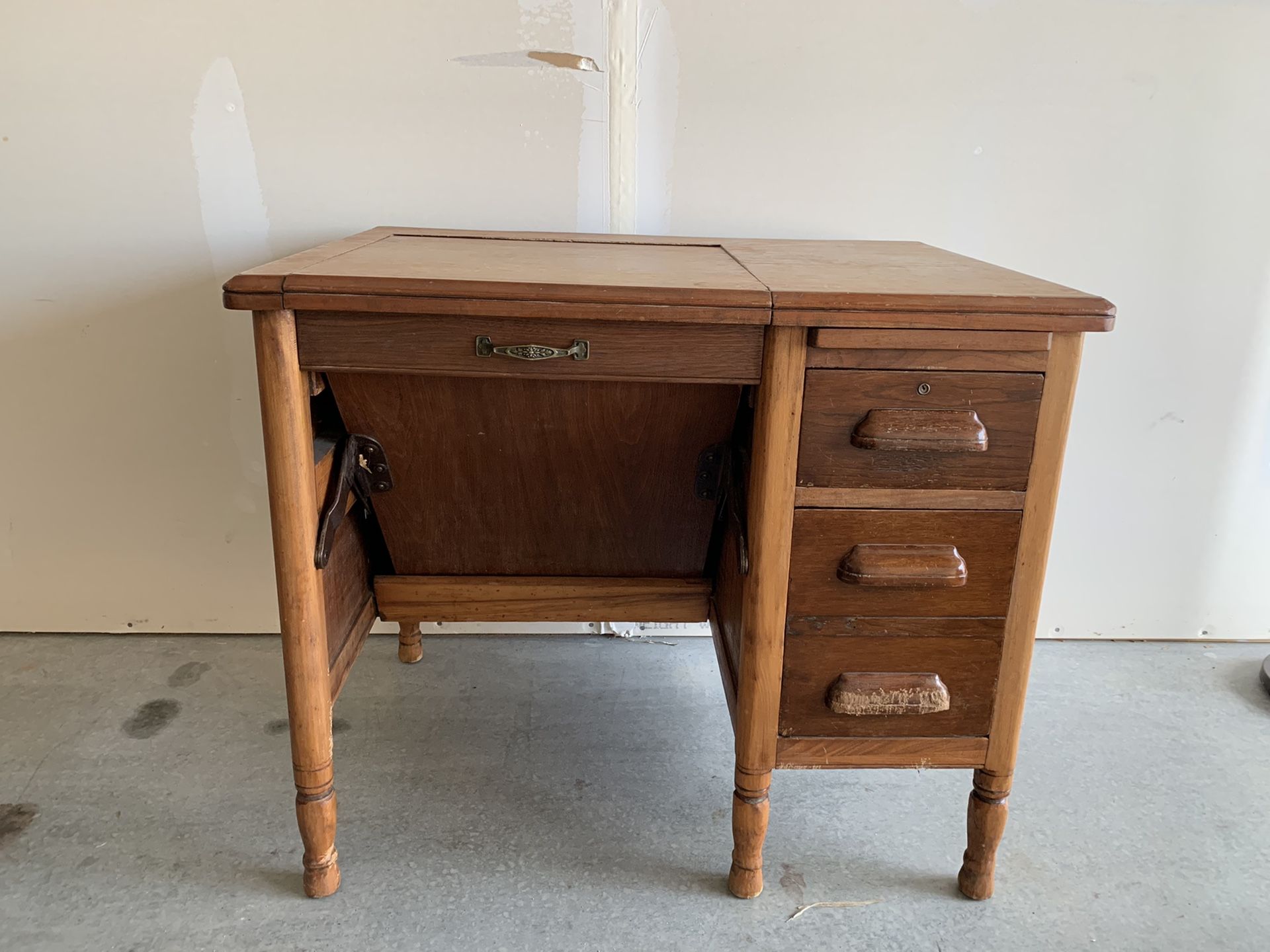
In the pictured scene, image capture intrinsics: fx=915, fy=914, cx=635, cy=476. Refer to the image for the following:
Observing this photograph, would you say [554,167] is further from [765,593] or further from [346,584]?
[765,593]

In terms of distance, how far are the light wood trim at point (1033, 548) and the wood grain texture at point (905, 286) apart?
0.19 feet

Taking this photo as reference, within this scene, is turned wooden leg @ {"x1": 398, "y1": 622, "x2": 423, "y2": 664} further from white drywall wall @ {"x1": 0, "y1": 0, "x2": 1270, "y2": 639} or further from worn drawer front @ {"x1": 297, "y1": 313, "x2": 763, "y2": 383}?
worn drawer front @ {"x1": 297, "y1": 313, "x2": 763, "y2": 383}

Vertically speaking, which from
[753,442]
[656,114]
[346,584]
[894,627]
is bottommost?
Answer: [346,584]

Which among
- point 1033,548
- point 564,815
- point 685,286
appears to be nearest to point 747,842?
point 564,815

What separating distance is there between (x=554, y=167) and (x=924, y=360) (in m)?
1.03

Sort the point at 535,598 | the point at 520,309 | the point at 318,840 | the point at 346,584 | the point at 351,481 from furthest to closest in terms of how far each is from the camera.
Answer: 1. the point at 535,598
2. the point at 346,584
3. the point at 351,481
4. the point at 318,840
5. the point at 520,309

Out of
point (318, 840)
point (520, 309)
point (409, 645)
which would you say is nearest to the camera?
point (520, 309)

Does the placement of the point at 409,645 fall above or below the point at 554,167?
below

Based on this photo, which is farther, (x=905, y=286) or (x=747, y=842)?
(x=747, y=842)

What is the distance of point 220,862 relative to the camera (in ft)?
4.87

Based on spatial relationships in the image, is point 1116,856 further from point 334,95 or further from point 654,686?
point 334,95

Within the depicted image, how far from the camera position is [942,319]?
1.20m

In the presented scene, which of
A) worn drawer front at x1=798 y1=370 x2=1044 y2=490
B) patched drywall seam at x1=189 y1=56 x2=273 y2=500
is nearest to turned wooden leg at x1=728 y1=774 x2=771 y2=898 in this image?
worn drawer front at x1=798 y1=370 x2=1044 y2=490

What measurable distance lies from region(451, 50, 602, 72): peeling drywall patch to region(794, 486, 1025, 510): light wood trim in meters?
1.12
